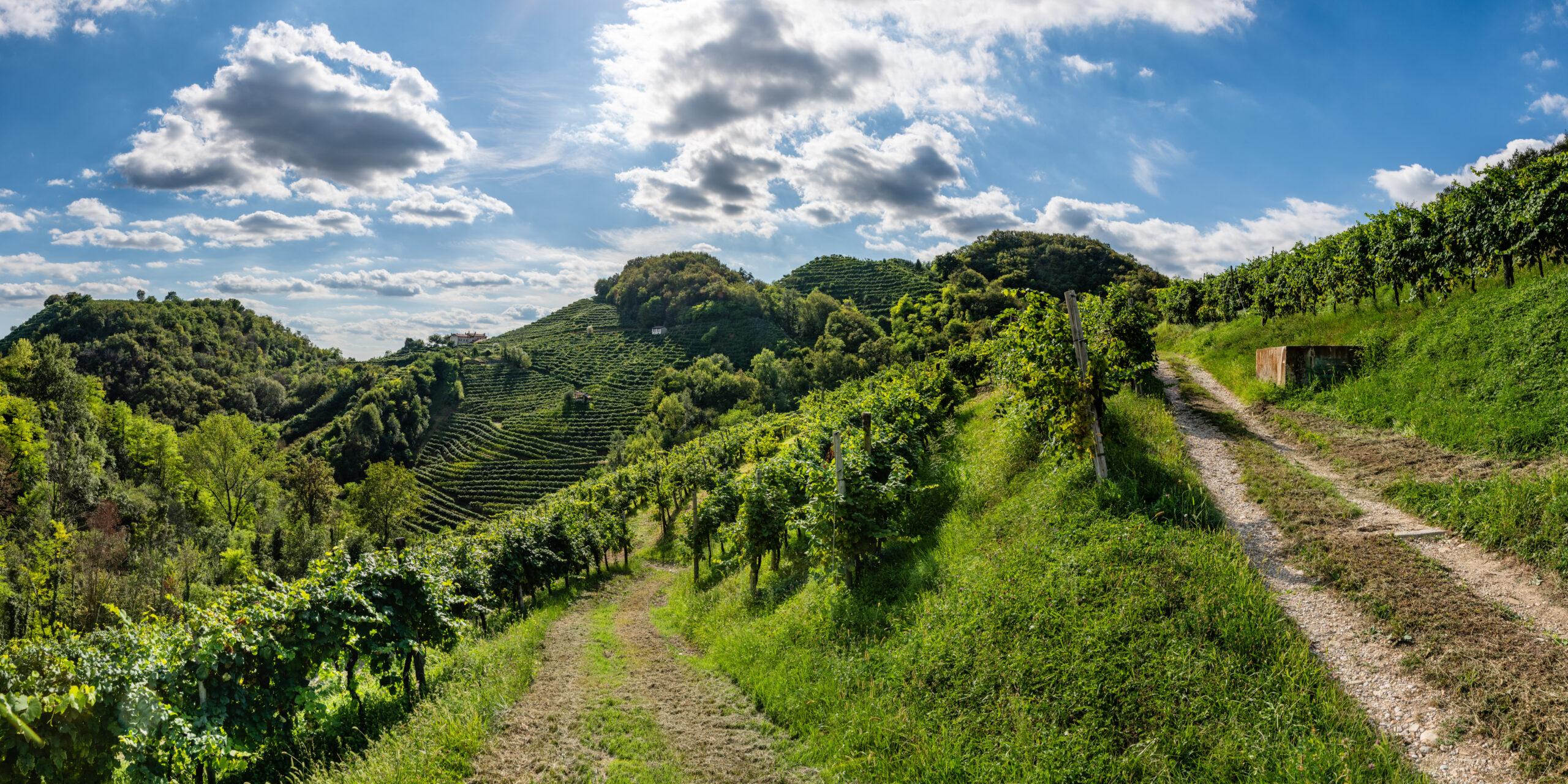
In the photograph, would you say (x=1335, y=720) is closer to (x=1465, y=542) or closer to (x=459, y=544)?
(x=1465, y=542)

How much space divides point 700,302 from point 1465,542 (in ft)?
460

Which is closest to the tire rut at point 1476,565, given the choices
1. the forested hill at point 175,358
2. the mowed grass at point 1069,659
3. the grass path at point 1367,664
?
the grass path at point 1367,664

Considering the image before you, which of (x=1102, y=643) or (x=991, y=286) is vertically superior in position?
(x=991, y=286)

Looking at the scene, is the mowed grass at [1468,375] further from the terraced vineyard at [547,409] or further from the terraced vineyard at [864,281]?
the terraced vineyard at [864,281]

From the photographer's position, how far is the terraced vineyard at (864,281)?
138 meters

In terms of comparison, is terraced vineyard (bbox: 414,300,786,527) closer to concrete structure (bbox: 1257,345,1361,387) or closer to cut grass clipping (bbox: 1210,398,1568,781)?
concrete structure (bbox: 1257,345,1361,387)

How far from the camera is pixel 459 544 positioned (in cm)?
2470

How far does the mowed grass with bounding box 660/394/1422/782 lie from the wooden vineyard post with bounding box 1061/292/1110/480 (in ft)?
1.98

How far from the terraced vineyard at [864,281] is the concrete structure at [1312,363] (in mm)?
111787

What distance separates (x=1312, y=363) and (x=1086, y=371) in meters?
8.85

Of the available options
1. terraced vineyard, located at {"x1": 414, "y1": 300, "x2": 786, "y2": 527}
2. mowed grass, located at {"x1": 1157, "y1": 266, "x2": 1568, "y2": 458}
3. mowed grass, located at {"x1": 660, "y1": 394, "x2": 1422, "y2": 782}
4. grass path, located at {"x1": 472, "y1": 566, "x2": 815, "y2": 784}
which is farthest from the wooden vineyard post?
terraced vineyard, located at {"x1": 414, "y1": 300, "x2": 786, "y2": 527}

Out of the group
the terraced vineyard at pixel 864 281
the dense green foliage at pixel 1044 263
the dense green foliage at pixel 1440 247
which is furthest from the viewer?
the terraced vineyard at pixel 864 281

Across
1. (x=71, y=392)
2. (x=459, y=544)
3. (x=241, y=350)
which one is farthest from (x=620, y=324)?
(x=459, y=544)

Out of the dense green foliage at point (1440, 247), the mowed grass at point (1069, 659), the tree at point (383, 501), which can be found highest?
the dense green foliage at point (1440, 247)
